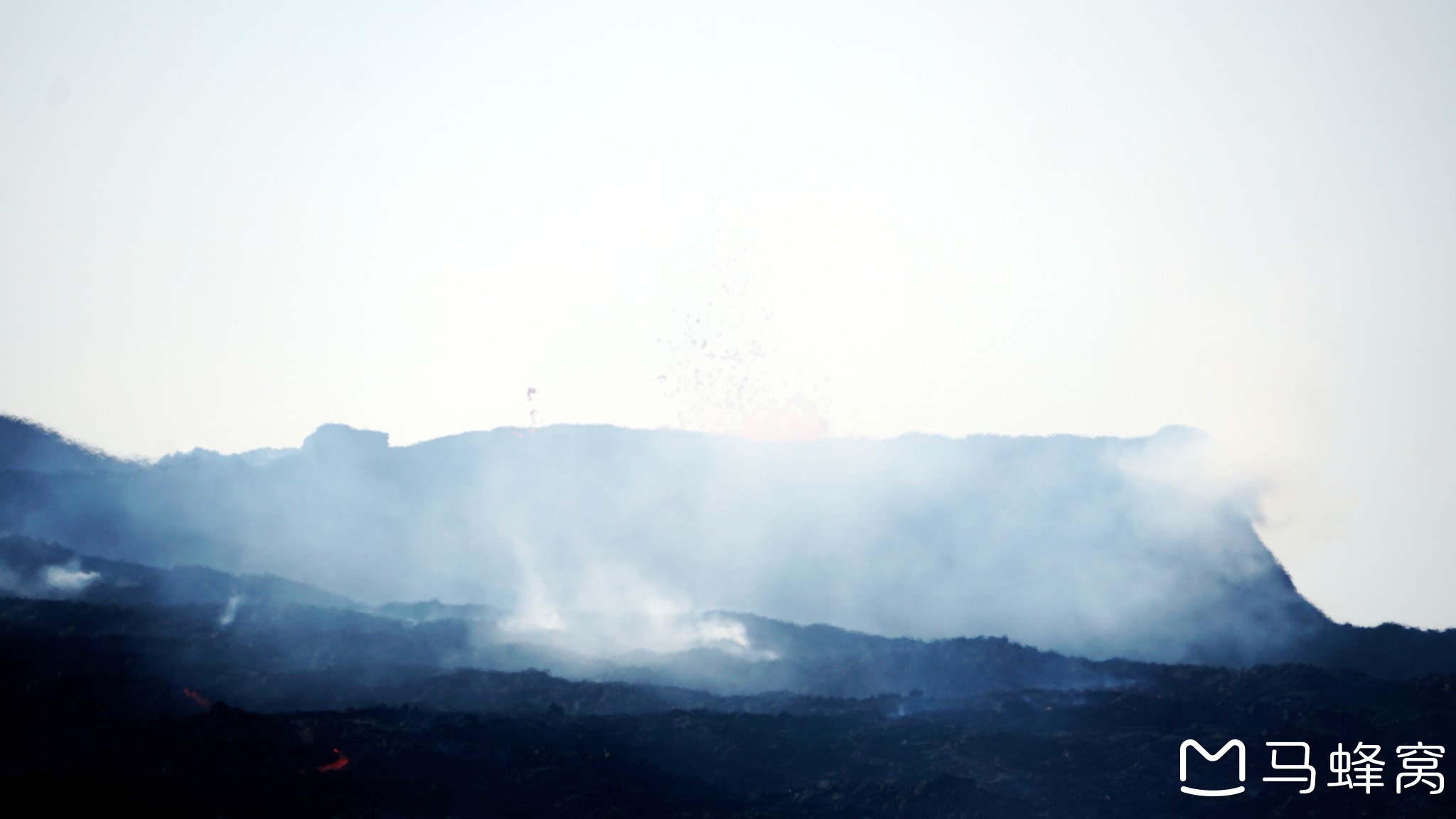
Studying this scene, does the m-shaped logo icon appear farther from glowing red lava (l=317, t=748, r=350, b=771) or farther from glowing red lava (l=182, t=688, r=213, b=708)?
glowing red lava (l=182, t=688, r=213, b=708)

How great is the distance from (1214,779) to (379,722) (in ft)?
99.1

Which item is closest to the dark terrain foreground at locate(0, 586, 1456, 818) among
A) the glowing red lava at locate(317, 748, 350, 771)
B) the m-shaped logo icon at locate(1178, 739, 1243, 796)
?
the glowing red lava at locate(317, 748, 350, 771)

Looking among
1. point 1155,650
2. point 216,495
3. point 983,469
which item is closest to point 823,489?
point 983,469

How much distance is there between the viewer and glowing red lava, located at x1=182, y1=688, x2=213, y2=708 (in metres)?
46.5

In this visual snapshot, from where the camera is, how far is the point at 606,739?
42.7 metres

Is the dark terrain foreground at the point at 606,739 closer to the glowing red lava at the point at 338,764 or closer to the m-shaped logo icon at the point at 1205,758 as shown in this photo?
the glowing red lava at the point at 338,764

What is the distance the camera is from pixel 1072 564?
82.1 m

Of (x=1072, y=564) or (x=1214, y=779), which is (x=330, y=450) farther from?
(x=1214, y=779)

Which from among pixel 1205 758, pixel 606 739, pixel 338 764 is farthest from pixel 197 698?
pixel 1205 758

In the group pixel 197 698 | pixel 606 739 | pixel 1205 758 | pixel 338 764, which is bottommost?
pixel 338 764

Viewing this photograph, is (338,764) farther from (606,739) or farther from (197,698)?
(197,698)

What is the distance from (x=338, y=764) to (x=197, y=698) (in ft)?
40.8

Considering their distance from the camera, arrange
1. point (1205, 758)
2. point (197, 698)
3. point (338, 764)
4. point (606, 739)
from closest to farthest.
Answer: point (338, 764) < point (606, 739) < point (1205, 758) < point (197, 698)

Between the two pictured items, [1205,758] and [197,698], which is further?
[197,698]
